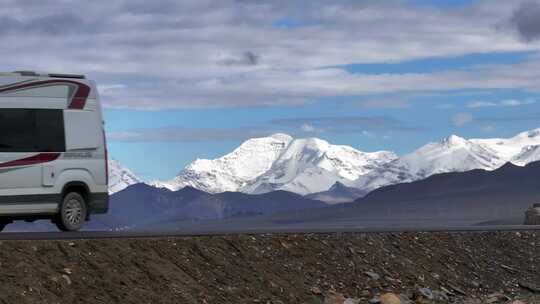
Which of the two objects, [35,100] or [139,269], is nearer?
[139,269]

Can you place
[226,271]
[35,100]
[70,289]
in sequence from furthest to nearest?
[35,100] → [226,271] → [70,289]

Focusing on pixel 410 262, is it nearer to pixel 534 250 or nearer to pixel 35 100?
pixel 534 250

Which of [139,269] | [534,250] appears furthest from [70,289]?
[534,250]

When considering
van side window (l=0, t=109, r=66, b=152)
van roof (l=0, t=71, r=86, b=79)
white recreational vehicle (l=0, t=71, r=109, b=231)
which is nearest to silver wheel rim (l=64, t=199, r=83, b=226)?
white recreational vehicle (l=0, t=71, r=109, b=231)

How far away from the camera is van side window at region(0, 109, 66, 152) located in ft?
82.5

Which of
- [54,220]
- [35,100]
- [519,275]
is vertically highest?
[35,100]

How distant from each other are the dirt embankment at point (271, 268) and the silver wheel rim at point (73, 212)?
4164 mm

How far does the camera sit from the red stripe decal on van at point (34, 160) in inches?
988

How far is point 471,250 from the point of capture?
29938 mm

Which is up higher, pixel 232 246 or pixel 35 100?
pixel 35 100

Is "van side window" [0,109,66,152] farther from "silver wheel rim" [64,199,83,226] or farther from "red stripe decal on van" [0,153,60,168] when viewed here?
"silver wheel rim" [64,199,83,226]

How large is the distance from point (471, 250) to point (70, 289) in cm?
1370

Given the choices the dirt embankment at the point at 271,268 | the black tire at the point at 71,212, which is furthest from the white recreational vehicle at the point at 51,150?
the dirt embankment at the point at 271,268

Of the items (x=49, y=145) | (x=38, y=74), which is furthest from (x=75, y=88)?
(x=49, y=145)
